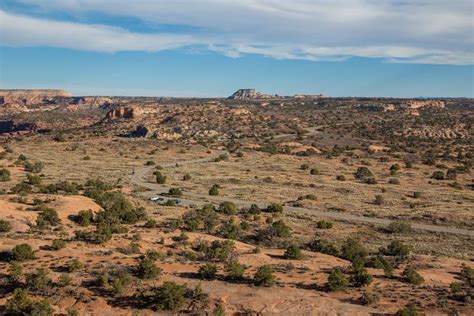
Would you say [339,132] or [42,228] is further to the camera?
[339,132]

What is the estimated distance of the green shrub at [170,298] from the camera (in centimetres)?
1730

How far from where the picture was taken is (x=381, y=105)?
170375 millimetres

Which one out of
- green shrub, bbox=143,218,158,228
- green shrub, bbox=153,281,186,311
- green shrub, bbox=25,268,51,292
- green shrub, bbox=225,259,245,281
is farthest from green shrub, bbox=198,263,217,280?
green shrub, bbox=143,218,158,228

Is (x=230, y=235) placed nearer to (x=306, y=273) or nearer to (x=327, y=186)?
(x=306, y=273)

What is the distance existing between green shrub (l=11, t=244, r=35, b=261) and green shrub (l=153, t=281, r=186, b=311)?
7.90 m

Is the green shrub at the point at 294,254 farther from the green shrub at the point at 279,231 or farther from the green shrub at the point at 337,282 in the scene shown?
the green shrub at the point at 279,231

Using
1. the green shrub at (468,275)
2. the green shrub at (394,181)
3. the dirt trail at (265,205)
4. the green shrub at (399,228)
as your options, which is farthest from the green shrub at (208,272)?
the green shrub at (394,181)

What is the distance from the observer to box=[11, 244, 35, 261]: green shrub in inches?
846

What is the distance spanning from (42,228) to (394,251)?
21.0m

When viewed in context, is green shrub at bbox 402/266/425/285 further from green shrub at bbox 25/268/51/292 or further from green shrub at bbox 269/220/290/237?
green shrub at bbox 25/268/51/292

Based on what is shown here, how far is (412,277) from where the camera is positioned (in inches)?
786

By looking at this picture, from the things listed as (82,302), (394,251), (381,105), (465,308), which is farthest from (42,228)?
(381,105)

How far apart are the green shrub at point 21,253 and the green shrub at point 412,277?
17819 millimetres

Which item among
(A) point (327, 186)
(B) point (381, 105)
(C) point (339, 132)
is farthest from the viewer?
(B) point (381, 105)
